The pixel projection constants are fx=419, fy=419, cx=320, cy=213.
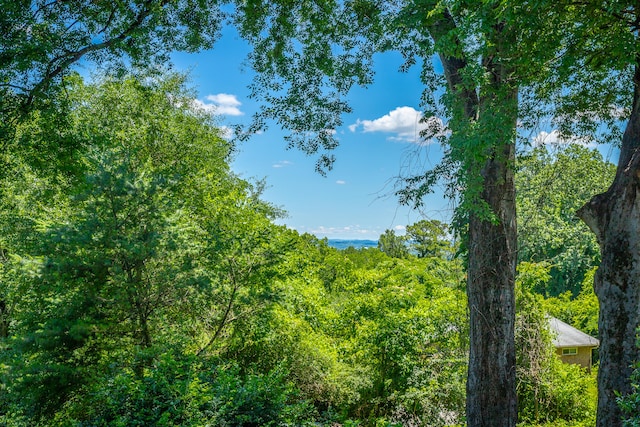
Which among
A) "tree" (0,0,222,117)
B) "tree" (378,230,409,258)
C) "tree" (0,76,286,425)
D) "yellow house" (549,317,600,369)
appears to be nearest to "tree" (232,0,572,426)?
"tree" (0,0,222,117)

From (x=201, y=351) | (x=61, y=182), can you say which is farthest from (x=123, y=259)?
(x=61, y=182)

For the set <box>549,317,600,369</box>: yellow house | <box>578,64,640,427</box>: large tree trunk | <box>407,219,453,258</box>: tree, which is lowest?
<box>549,317,600,369</box>: yellow house

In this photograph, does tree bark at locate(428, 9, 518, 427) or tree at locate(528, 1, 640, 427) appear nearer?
tree at locate(528, 1, 640, 427)

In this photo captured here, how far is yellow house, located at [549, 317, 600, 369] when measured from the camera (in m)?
15.7

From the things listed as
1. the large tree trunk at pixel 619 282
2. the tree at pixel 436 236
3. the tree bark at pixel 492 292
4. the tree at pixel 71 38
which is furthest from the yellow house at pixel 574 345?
the tree at pixel 71 38

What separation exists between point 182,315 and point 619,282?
23.4ft

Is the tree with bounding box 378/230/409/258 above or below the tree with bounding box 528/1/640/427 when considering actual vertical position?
above

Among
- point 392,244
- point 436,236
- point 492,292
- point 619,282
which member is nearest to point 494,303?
point 492,292

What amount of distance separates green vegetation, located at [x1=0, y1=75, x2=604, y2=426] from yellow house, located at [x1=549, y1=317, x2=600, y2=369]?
4.57 meters

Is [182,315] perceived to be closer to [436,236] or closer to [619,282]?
[436,236]

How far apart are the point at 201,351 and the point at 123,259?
238 centimetres

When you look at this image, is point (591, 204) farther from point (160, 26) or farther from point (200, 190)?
point (200, 190)

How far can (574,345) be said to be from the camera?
15.6 m

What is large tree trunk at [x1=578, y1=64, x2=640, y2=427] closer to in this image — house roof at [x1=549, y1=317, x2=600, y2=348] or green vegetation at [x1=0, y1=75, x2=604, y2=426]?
green vegetation at [x1=0, y1=75, x2=604, y2=426]
